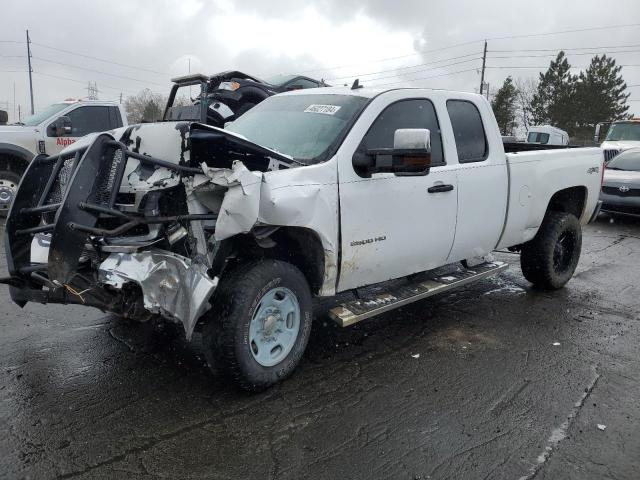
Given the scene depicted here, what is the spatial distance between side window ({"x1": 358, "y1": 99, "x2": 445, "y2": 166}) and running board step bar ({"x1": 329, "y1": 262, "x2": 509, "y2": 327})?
1.07 meters

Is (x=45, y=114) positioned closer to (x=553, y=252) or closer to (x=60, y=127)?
(x=60, y=127)

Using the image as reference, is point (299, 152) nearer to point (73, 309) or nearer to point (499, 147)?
point (499, 147)

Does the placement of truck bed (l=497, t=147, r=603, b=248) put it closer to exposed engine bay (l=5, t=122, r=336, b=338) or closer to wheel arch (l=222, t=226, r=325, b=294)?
wheel arch (l=222, t=226, r=325, b=294)

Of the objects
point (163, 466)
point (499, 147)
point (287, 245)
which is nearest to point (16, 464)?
point (163, 466)

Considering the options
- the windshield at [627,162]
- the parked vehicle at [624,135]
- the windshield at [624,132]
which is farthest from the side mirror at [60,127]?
the windshield at [624,132]

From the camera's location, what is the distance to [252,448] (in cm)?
291

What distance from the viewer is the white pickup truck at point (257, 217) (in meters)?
3.08

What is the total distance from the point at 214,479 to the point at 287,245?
1662mm

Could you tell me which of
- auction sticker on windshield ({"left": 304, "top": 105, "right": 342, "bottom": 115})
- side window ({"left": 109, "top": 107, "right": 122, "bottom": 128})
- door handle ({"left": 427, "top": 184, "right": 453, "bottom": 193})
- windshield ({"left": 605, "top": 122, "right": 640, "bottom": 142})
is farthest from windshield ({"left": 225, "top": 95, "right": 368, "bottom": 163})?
windshield ({"left": 605, "top": 122, "right": 640, "bottom": 142})

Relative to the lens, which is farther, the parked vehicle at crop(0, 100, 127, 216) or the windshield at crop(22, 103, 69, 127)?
the windshield at crop(22, 103, 69, 127)

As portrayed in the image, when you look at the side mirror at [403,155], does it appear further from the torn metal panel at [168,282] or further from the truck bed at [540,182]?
the truck bed at [540,182]

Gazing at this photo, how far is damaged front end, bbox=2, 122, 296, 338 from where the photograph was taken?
3002mm

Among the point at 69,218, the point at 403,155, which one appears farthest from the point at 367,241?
the point at 69,218

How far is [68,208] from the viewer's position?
2.90 m
